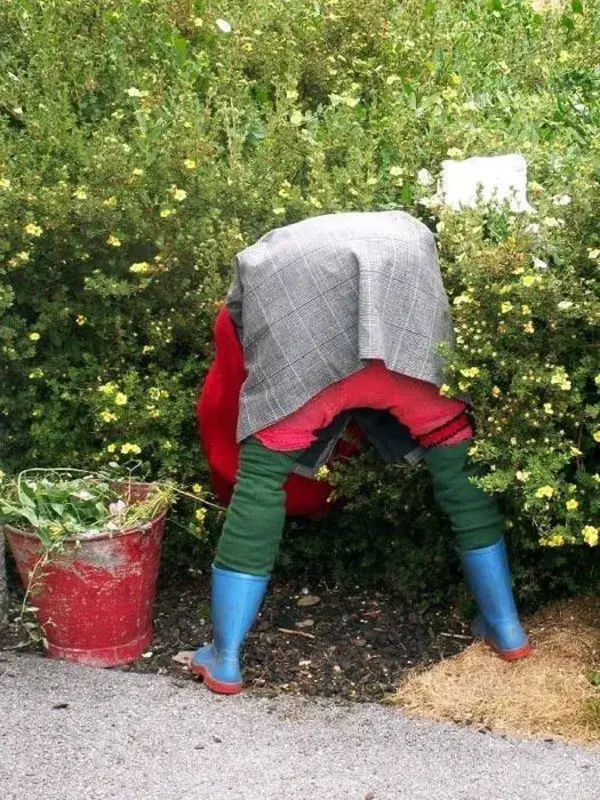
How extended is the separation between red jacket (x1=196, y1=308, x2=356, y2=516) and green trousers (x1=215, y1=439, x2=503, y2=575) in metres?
0.36

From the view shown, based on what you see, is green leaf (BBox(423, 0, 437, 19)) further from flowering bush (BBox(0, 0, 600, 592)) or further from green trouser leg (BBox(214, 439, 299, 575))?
green trouser leg (BBox(214, 439, 299, 575))

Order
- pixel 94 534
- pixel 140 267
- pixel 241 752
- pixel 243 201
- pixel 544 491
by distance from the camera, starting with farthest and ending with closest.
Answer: pixel 243 201
pixel 140 267
pixel 94 534
pixel 544 491
pixel 241 752

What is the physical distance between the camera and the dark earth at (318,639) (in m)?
4.33

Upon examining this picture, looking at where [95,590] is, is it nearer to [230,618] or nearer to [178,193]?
[230,618]

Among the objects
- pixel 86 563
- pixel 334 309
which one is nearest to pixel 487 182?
pixel 334 309

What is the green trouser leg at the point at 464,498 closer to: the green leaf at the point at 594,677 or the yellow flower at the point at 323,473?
the yellow flower at the point at 323,473

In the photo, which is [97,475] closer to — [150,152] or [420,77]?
[150,152]

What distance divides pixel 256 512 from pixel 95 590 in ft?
2.13

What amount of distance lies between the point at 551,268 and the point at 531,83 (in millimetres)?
3042

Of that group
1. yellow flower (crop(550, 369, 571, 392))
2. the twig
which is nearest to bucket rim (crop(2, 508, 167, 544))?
the twig

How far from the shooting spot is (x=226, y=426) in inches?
179

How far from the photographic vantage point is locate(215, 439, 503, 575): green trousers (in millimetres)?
4105

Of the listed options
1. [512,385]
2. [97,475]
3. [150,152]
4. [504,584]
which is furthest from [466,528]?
[150,152]

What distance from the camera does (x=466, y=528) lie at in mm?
4215
